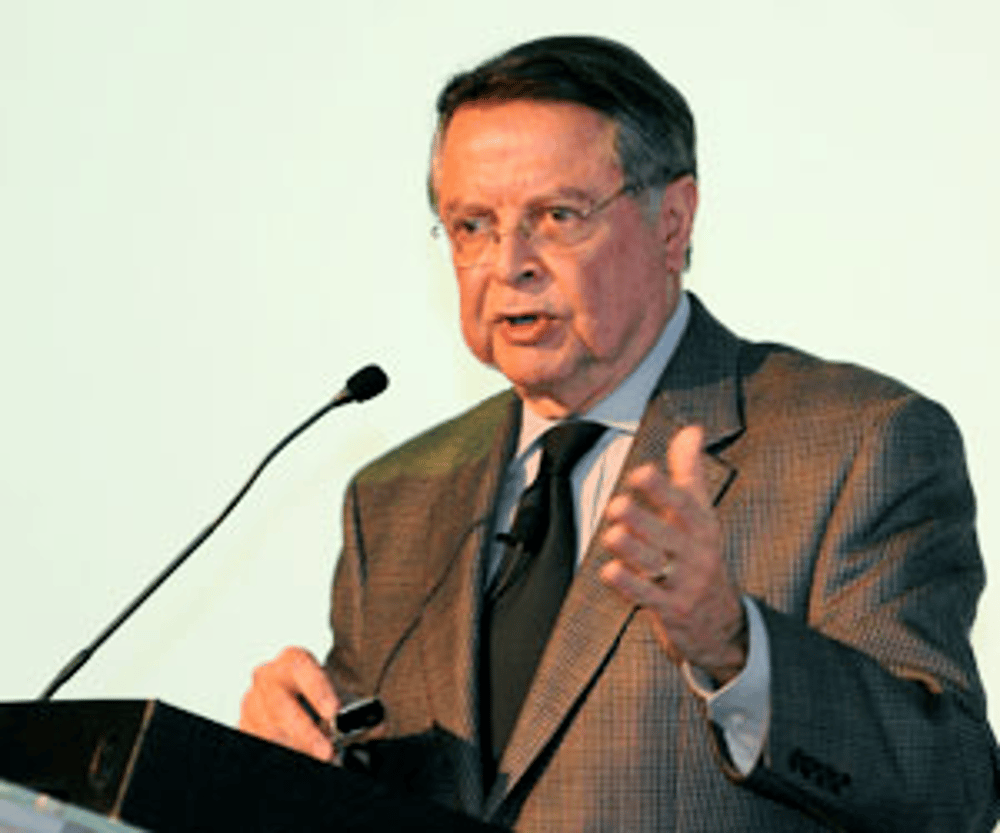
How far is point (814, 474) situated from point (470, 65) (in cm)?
141

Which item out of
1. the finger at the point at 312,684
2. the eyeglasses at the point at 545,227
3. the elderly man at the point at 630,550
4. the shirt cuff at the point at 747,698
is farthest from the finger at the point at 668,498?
the eyeglasses at the point at 545,227

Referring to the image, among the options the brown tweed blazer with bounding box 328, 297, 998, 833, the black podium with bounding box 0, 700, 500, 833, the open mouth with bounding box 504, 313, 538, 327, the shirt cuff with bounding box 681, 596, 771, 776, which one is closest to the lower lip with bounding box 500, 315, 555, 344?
the open mouth with bounding box 504, 313, 538, 327

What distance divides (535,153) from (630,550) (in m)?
1.25

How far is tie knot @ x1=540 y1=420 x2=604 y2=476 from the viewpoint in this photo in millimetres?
3543

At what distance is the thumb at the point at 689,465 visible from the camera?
256 cm

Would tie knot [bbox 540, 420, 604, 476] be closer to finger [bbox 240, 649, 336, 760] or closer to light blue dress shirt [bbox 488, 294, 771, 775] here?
light blue dress shirt [bbox 488, 294, 771, 775]

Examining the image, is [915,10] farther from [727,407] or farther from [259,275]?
[259,275]

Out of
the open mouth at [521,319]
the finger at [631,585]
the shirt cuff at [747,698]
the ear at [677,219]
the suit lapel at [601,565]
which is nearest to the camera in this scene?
the finger at [631,585]

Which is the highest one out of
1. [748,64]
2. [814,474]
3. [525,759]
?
[748,64]

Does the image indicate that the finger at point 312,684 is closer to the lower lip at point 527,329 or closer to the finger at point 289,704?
the finger at point 289,704

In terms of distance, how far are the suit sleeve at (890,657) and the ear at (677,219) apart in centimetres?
61

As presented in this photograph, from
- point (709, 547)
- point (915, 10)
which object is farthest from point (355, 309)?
point (709, 547)

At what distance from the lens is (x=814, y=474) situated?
329cm

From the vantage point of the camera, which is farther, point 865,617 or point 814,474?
point 814,474
